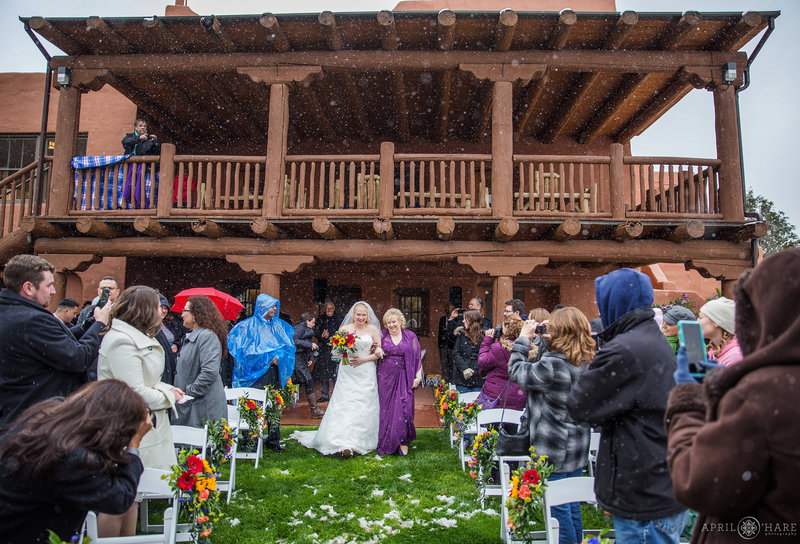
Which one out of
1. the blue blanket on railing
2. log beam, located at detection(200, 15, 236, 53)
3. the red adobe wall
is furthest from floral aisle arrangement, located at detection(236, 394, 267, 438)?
the red adobe wall

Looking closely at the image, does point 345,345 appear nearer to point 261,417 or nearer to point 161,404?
point 261,417

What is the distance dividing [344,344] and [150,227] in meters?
4.51

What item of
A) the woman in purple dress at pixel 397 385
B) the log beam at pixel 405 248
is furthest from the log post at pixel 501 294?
the woman in purple dress at pixel 397 385

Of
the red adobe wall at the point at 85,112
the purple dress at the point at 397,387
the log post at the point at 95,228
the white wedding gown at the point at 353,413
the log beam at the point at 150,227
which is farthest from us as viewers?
the red adobe wall at the point at 85,112

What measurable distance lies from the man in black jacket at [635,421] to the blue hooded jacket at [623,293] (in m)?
0.07

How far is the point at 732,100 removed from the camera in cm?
915

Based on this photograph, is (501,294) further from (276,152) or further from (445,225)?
(276,152)

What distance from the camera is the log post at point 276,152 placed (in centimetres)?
930

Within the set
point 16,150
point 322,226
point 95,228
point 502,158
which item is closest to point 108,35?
point 95,228

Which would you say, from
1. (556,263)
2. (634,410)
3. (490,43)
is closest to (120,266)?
(490,43)

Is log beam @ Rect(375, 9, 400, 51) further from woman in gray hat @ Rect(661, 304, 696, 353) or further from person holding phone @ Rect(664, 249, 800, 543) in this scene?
person holding phone @ Rect(664, 249, 800, 543)

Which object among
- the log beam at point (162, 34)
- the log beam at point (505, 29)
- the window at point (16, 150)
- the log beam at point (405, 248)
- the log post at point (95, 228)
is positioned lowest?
the log beam at point (405, 248)

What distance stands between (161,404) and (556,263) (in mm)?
10711

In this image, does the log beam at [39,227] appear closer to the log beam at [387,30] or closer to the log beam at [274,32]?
the log beam at [274,32]
